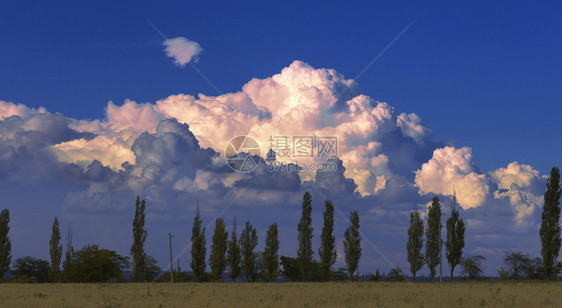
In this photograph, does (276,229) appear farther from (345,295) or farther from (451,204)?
(345,295)

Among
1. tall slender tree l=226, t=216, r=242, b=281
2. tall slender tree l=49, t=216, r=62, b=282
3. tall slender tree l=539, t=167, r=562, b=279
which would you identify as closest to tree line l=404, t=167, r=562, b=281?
tall slender tree l=539, t=167, r=562, b=279

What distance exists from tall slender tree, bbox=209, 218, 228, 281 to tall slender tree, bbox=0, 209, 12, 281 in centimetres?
3065

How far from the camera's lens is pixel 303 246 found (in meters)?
83.8

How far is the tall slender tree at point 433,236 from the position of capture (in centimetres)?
8019

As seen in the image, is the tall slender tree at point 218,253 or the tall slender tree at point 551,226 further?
the tall slender tree at point 218,253

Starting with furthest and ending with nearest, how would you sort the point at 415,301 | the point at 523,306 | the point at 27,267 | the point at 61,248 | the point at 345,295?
the point at 27,267, the point at 61,248, the point at 345,295, the point at 415,301, the point at 523,306

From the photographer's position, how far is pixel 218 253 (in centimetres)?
8475

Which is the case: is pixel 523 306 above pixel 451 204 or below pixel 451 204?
below

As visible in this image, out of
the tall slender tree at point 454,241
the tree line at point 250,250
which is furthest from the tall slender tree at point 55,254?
the tall slender tree at point 454,241

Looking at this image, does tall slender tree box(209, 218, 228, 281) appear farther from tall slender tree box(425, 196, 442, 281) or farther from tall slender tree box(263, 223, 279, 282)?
tall slender tree box(425, 196, 442, 281)

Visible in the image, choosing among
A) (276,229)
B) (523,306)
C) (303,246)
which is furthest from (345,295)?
(276,229)

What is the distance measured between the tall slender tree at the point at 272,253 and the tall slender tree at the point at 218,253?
7445 millimetres

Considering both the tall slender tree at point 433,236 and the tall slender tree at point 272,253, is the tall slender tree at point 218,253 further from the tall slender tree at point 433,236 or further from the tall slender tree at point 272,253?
the tall slender tree at point 433,236

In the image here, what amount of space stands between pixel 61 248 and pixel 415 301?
69.4m
